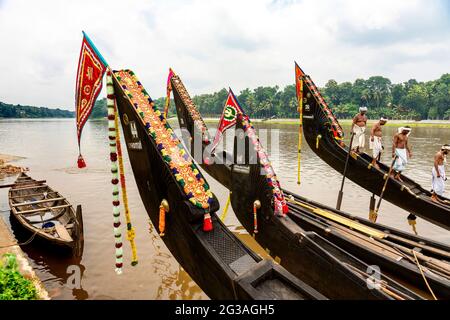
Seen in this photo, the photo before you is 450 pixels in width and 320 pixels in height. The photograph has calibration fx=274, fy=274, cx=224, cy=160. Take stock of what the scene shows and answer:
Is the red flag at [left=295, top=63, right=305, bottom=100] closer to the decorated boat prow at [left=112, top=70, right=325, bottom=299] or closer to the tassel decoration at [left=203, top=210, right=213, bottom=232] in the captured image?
the decorated boat prow at [left=112, top=70, right=325, bottom=299]

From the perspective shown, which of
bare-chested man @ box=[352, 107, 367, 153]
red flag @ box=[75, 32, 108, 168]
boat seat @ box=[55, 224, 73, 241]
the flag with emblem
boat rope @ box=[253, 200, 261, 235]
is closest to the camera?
red flag @ box=[75, 32, 108, 168]

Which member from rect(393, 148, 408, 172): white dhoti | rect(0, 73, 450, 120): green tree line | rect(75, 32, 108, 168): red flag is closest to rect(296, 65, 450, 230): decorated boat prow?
rect(393, 148, 408, 172): white dhoti

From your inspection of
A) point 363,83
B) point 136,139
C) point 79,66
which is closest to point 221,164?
point 136,139

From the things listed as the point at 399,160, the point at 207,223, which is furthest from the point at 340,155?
the point at 207,223

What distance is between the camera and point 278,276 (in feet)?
10.6

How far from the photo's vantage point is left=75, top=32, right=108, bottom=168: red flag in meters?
3.61

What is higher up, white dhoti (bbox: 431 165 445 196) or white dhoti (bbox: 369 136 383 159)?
white dhoti (bbox: 369 136 383 159)

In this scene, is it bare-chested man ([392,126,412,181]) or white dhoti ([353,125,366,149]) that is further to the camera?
white dhoti ([353,125,366,149])

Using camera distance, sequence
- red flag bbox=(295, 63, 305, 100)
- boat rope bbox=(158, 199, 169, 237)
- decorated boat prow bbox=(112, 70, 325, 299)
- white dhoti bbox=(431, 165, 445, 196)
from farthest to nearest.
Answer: red flag bbox=(295, 63, 305, 100)
white dhoti bbox=(431, 165, 445, 196)
boat rope bbox=(158, 199, 169, 237)
decorated boat prow bbox=(112, 70, 325, 299)

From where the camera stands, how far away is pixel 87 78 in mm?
3744

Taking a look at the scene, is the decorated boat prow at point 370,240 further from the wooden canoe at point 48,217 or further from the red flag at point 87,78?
the wooden canoe at point 48,217

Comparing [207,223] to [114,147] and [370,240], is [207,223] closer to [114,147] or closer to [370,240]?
[114,147]
